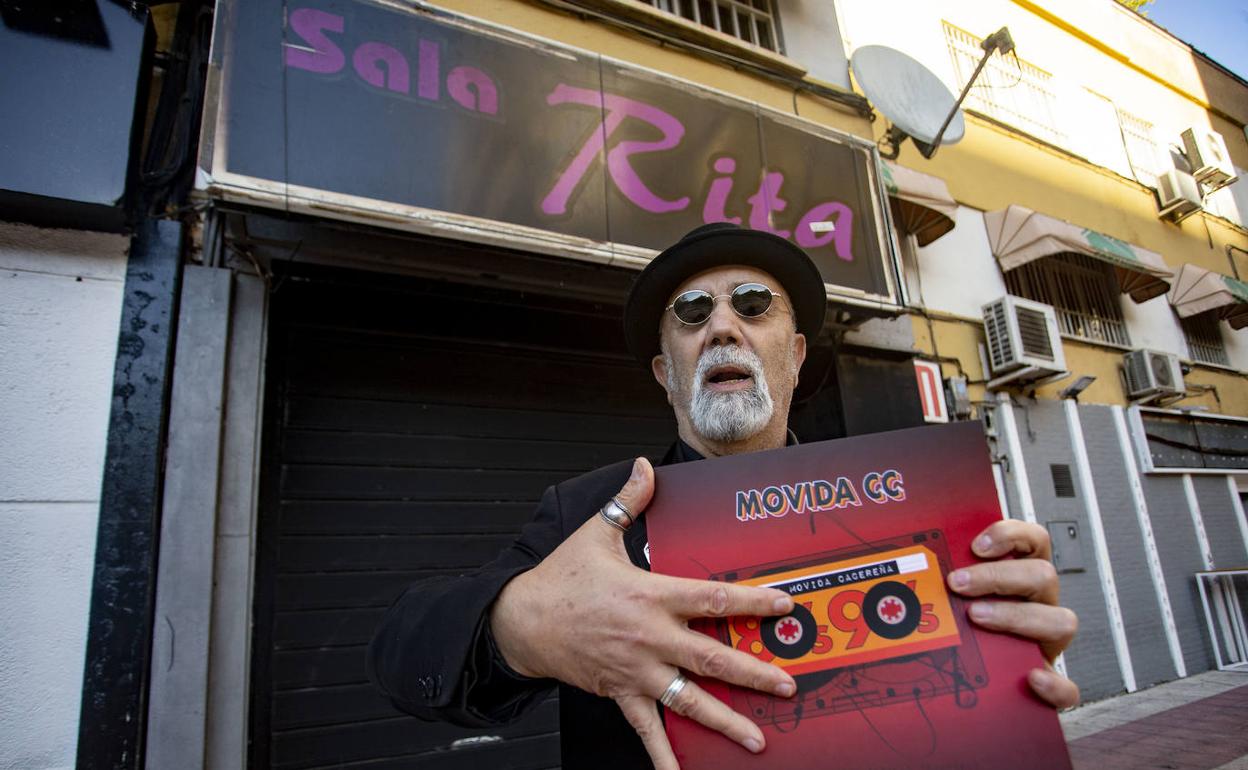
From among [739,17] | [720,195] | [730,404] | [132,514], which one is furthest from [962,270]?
[132,514]

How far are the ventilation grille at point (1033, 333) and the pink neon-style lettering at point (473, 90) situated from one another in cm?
545

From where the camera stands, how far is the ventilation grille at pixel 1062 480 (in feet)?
21.0

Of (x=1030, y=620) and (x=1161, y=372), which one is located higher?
(x=1161, y=372)

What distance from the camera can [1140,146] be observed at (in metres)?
9.31

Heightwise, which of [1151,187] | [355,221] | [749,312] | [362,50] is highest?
[1151,187]

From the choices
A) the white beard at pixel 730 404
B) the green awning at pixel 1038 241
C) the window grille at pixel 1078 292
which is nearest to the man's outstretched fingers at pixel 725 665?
the white beard at pixel 730 404

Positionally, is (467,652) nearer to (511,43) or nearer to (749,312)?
(749,312)

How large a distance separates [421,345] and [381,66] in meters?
1.69

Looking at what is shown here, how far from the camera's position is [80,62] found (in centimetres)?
297

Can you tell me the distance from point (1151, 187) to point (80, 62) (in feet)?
40.0

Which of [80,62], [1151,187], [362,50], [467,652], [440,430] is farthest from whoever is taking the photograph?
[1151,187]

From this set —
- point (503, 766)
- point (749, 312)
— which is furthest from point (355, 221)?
point (503, 766)

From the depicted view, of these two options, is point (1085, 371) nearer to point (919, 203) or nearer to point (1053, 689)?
point (919, 203)

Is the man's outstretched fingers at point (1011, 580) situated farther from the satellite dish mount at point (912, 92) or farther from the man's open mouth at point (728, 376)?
the satellite dish mount at point (912, 92)
